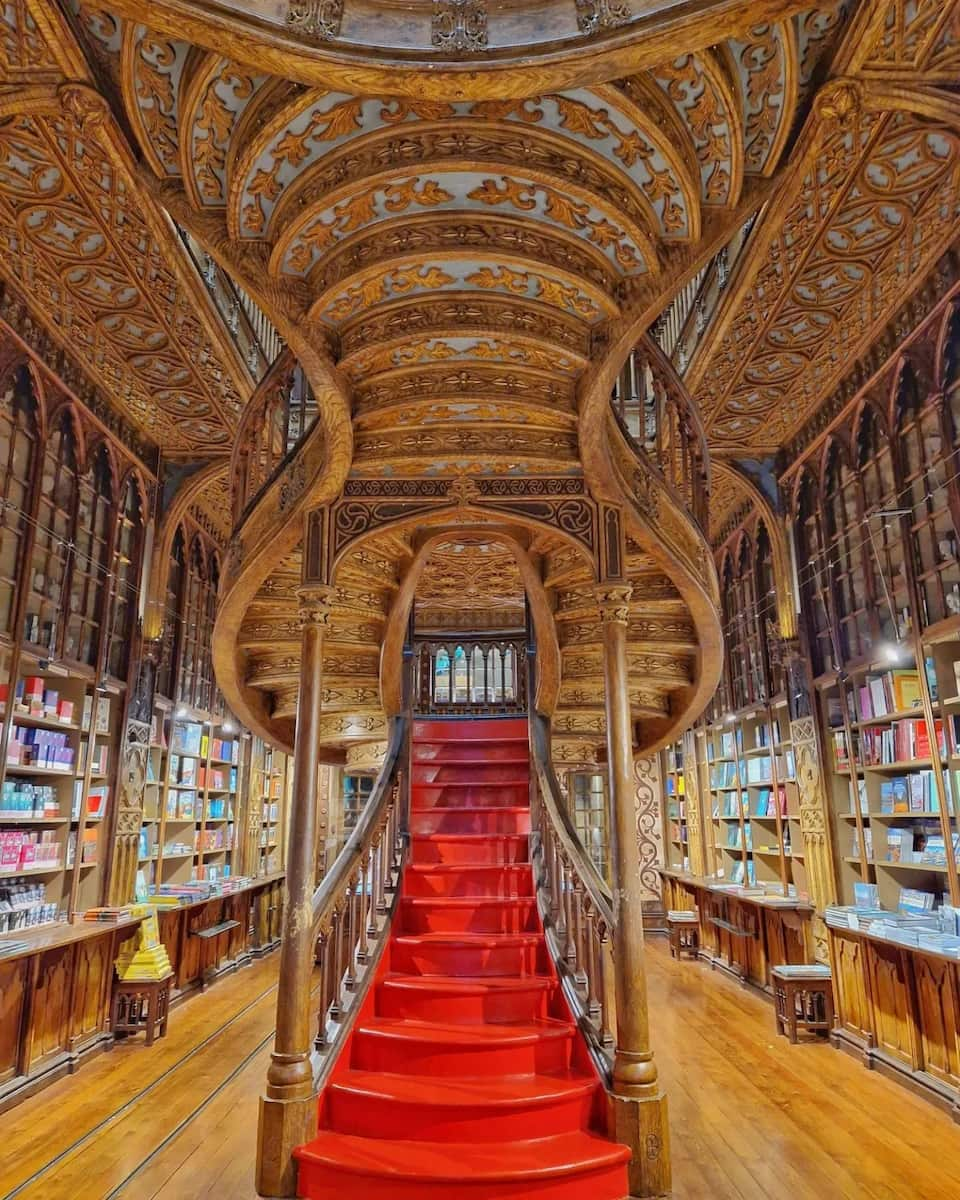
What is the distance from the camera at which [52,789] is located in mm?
5047

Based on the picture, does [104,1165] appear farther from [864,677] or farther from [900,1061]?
[864,677]

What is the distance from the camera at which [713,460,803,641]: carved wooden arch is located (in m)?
6.11

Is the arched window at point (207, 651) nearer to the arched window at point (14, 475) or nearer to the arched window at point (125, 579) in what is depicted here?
the arched window at point (125, 579)

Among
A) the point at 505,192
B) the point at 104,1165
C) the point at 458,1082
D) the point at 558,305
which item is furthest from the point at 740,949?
the point at 505,192

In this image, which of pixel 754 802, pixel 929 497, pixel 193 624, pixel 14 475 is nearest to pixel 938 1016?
pixel 929 497

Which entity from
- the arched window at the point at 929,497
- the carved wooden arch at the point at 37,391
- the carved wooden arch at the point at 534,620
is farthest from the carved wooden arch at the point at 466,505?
the carved wooden arch at the point at 37,391

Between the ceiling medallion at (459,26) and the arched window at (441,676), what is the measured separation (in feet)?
22.4

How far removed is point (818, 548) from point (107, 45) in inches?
206

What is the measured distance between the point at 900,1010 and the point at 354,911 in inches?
125

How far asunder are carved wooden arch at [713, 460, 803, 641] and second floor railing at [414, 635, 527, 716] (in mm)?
3027

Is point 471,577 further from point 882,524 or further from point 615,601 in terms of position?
point 882,524

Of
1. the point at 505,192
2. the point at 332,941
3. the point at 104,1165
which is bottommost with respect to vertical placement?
the point at 104,1165

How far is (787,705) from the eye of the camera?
6.44 m

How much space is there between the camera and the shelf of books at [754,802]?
6.45 metres
